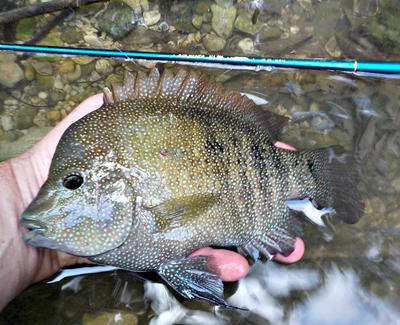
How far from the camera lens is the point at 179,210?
8.55ft

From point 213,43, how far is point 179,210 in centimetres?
228

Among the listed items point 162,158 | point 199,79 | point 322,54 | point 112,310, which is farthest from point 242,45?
point 112,310

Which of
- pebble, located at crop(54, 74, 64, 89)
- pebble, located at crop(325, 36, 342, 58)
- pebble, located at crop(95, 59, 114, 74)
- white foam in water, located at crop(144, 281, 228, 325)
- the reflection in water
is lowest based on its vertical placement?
the reflection in water

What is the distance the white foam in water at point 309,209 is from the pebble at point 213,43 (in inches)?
71.3

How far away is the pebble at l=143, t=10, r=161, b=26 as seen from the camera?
14.1ft

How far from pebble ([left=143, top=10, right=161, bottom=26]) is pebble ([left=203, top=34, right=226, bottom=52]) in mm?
545

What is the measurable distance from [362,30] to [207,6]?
164cm

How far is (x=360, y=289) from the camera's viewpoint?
11.6ft

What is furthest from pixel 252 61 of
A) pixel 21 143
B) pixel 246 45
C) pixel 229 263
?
pixel 21 143

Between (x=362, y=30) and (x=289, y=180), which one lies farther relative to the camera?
(x=362, y=30)

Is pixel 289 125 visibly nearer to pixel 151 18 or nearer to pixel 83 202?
pixel 151 18

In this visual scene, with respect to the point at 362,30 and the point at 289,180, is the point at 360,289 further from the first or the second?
the point at 362,30

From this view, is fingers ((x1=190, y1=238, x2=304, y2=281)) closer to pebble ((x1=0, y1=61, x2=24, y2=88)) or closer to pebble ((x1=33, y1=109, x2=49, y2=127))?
pebble ((x1=33, y1=109, x2=49, y2=127))

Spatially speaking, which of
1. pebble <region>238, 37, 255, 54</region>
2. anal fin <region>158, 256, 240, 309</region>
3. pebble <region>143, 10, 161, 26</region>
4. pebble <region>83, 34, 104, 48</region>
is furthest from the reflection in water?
pebble <region>83, 34, 104, 48</region>
